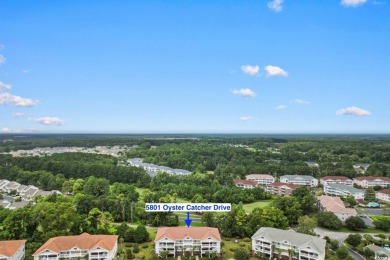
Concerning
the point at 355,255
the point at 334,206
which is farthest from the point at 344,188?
the point at 355,255

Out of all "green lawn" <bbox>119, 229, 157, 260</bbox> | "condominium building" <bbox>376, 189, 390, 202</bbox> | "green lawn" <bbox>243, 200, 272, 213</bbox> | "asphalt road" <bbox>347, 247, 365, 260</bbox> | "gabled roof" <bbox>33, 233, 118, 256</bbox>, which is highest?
"gabled roof" <bbox>33, 233, 118, 256</bbox>

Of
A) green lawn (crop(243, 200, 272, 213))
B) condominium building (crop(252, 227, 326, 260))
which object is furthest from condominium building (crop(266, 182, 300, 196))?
condominium building (crop(252, 227, 326, 260))

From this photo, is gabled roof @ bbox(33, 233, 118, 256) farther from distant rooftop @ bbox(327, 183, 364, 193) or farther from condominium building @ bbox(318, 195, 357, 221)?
distant rooftop @ bbox(327, 183, 364, 193)

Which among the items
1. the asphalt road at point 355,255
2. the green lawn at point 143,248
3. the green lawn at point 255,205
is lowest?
the asphalt road at point 355,255

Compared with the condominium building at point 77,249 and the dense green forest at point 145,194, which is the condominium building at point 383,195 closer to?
the dense green forest at point 145,194

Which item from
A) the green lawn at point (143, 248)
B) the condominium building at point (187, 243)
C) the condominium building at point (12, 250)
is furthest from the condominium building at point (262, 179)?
the condominium building at point (12, 250)

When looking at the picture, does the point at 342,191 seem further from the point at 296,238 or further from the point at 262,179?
the point at 296,238
